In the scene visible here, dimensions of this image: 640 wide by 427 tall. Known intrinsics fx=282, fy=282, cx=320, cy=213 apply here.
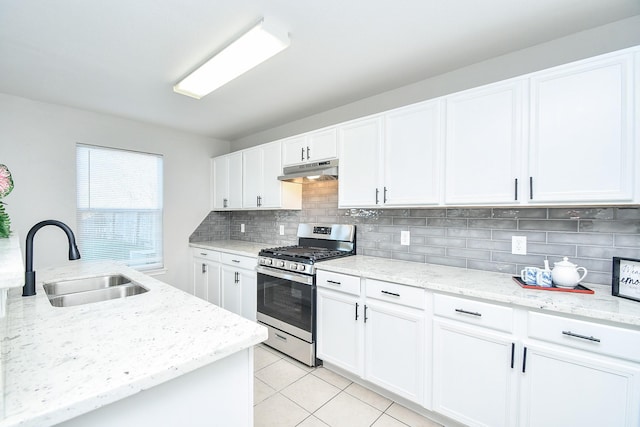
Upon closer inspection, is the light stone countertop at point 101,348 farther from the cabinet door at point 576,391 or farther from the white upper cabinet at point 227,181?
the white upper cabinet at point 227,181

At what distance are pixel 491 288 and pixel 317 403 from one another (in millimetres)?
1447

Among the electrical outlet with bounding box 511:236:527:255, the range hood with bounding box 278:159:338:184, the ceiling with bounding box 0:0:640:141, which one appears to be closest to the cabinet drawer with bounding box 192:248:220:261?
the range hood with bounding box 278:159:338:184

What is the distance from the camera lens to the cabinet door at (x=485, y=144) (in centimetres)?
175

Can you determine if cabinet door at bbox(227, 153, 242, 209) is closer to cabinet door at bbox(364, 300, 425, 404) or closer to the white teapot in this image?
cabinet door at bbox(364, 300, 425, 404)

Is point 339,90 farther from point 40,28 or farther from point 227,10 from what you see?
point 40,28

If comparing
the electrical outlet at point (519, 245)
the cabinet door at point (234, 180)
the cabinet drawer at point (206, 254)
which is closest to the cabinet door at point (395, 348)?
the electrical outlet at point (519, 245)

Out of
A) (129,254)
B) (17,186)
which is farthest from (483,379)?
(17,186)

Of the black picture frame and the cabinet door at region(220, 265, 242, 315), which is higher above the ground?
the black picture frame

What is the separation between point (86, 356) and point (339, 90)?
8.38 ft

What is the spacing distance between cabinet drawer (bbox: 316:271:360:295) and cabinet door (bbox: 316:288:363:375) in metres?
0.05

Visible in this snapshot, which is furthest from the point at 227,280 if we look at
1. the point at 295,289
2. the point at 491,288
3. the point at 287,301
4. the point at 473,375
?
the point at 491,288

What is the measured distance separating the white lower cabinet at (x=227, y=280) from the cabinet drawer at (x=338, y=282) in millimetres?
996

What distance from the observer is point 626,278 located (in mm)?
1459

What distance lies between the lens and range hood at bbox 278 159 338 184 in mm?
2707
